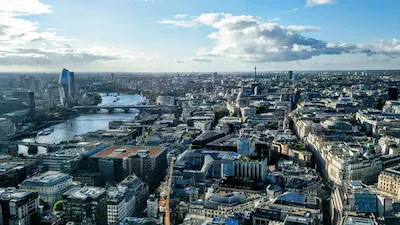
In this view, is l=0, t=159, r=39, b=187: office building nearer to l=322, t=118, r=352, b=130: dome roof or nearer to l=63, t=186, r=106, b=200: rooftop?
l=63, t=186, r=106, b=200: rooftop

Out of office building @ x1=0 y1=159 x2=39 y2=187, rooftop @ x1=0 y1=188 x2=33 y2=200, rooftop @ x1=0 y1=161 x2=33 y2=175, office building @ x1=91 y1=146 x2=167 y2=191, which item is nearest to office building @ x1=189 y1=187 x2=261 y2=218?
office building @ x1=91 y1=146 x2=167 y2=191

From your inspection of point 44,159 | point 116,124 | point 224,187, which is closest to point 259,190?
point 224,187

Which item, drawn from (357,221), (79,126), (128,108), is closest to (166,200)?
(357,221)

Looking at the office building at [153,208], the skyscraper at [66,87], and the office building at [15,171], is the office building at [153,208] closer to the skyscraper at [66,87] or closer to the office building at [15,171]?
the office building at [15,171]

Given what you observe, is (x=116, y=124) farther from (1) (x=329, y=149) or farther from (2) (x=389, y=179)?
(2) (x=389, y=179)

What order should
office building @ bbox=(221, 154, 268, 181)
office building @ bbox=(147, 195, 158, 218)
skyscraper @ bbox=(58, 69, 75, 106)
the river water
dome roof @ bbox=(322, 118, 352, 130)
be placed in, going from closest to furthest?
office building @ bbox=(147, 195, 158, 218) → office building @ bbox=(221, 154, 268, 181) → dome roof @ bbox=(322, 118, 352, 130) → the river water → skyscraper @ bbox=(58, 69, 75, 106)
